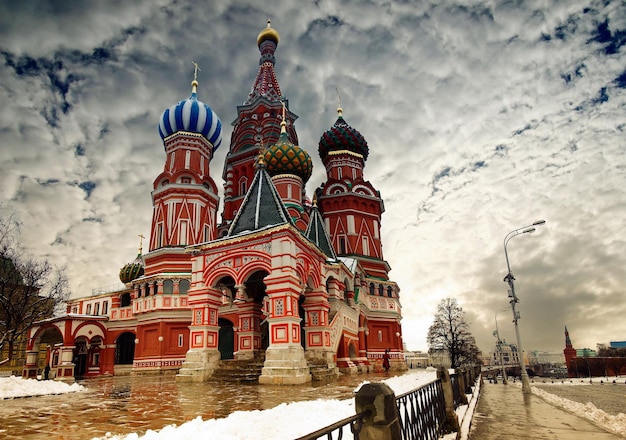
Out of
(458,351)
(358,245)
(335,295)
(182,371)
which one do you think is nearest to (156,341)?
(182,371)

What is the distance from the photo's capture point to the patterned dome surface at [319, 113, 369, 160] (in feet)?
109

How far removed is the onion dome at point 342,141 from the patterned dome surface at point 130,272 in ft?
57.0

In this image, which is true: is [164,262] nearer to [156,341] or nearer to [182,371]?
[156,341]

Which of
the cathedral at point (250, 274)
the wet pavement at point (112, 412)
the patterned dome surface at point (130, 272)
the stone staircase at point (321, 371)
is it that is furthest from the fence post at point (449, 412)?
the patterned dome surface at point (130, 272)

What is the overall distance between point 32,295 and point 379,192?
24.8 meters

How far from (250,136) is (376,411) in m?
31.5

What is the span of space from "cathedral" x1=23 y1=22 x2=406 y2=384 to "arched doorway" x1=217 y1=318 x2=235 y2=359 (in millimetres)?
57

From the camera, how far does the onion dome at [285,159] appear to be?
25812mm

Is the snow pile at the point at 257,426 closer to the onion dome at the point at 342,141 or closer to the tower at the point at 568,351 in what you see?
the onion dome at the point at 342,141

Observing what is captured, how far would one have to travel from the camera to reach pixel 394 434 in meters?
3.62

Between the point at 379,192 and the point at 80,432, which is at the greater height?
the point at 379,192

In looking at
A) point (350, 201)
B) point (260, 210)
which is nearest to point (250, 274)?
point (260, 210)

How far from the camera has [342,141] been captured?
33.2m

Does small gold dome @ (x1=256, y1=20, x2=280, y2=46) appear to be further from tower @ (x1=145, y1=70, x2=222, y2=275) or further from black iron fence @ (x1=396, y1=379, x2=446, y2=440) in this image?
black iron fence @ (x1=396, y1=379, x2=446, y2=440)
